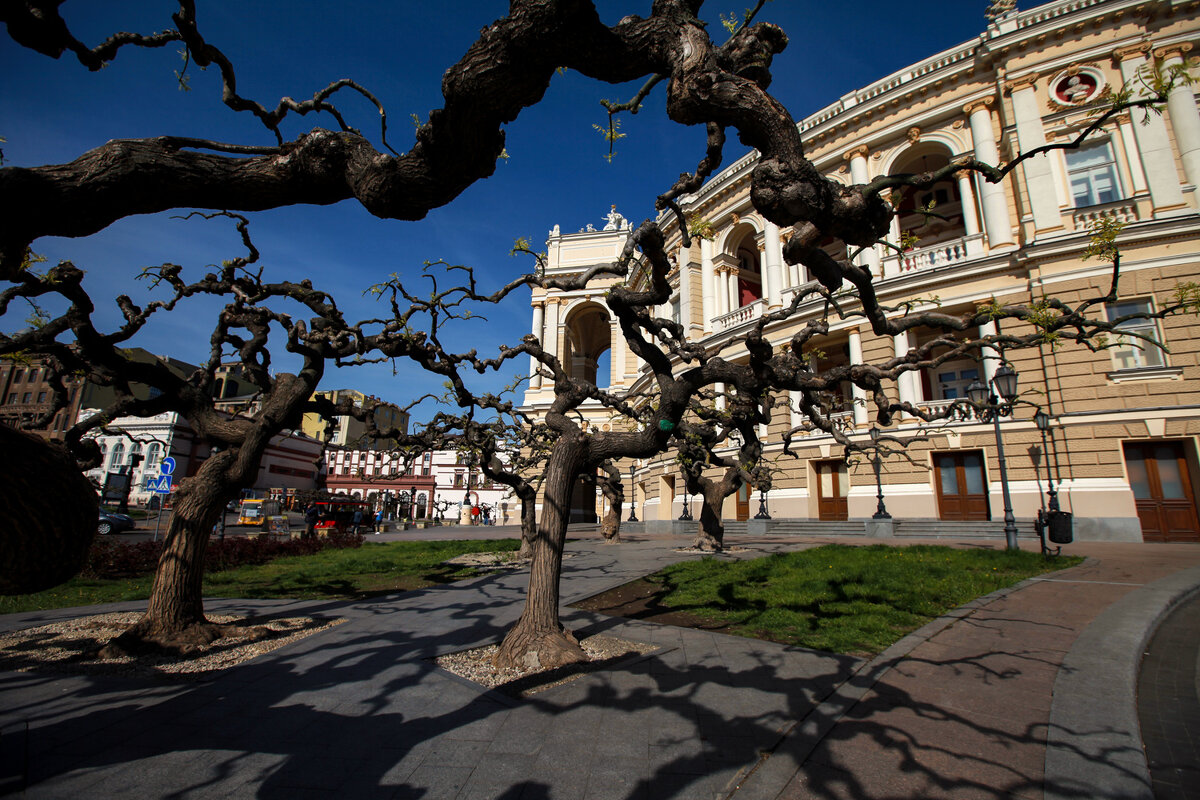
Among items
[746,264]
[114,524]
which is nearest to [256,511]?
[114,524]

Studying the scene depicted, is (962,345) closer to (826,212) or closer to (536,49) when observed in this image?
(826,212)

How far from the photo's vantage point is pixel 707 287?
31.2 meters

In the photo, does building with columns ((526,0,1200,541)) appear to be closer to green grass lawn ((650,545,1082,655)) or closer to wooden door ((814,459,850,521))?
wooden door ((814,459,850,521))

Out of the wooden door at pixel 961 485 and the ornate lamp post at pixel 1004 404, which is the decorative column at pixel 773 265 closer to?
the wooden door at pixel 961 485

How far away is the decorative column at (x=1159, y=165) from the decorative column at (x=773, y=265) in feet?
41.2

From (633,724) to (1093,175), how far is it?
82.4ft

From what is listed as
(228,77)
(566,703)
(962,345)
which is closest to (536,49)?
(228,77)

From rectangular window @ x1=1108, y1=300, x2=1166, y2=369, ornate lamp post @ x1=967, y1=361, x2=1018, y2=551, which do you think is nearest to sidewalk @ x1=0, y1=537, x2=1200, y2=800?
ornate lamp post @ x1=967, y1=361, x2=1018, y2=551

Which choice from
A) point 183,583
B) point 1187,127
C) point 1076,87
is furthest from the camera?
point 1076,87

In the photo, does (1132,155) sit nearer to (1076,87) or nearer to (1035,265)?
(1076,87)

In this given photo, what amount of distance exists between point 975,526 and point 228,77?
21091 millimetres

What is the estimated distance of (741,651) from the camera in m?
5.54

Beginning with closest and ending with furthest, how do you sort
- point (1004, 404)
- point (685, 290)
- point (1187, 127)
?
point (1004, 404), point (1187, 127), point (685, 290)

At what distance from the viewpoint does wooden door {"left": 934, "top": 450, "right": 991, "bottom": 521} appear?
63.3ft
